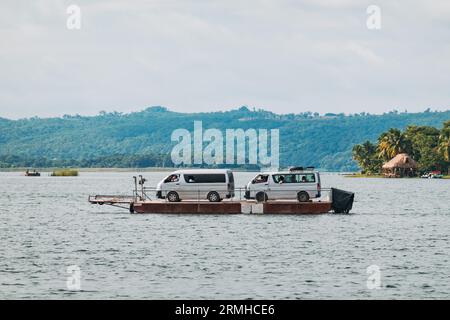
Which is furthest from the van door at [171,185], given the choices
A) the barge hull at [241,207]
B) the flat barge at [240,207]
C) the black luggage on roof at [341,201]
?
the black luggage on roof at [341,201]

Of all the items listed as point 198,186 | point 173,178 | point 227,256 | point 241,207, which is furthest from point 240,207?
point 227,256

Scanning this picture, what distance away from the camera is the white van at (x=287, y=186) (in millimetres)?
70688

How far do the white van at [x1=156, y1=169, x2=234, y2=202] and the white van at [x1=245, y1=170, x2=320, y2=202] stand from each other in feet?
6.46

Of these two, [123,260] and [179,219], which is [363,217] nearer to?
[179,219]

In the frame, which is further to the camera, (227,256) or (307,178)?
(307,178)

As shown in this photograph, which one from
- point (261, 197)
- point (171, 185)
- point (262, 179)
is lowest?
point (261, 197)

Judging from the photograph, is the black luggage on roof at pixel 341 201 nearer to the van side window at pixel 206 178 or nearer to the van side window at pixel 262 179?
the van side window at pixel 262 179

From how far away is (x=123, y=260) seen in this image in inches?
1865

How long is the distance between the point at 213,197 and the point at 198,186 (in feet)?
4.86

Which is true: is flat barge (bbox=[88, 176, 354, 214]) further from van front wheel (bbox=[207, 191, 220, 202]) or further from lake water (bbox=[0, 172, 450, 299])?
lake water (bbox=[0, 172, 450, 299])

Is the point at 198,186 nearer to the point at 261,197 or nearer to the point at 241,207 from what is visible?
the point at 241,207

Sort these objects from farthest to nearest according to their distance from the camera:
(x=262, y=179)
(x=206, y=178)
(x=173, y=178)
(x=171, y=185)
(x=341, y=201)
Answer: (x=341, y=201)
(x=173, y=178)
(x=171, y=185)
(x=262, y=179)
(x=206, y=178)

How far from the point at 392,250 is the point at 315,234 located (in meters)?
9.69

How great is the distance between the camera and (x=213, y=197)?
71.6 m
